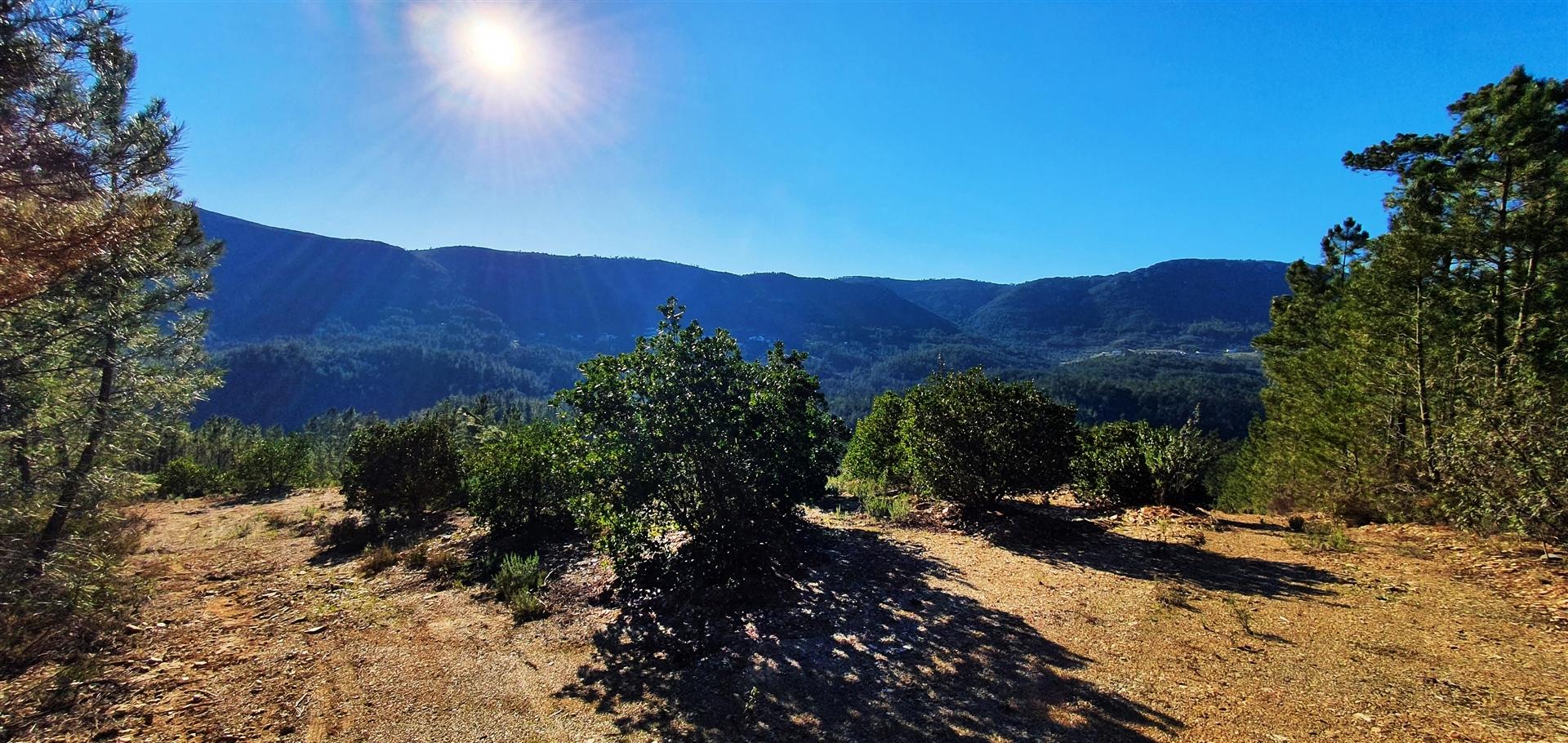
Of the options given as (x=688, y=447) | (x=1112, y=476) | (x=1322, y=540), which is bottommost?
(x=1322, y=540)

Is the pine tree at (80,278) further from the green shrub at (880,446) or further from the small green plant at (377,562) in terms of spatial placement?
the green shrub at (880,446)

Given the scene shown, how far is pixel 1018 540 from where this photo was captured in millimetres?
10453

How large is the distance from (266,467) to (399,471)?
1758cm

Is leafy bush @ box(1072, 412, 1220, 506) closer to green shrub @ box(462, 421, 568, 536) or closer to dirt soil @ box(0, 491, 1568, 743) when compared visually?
dirt soil @ box(0, 491, 1568, 743)

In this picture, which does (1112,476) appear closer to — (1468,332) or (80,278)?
(1468,332)

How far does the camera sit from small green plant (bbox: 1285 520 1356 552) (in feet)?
29.9

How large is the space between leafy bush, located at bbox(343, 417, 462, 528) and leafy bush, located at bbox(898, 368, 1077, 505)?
37.2ft

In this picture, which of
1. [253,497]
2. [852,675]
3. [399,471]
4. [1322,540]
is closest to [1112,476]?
[1322,540]

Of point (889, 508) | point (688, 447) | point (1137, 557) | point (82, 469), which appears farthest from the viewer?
point (889, 508)

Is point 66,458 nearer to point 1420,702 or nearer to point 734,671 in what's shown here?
point 734,671

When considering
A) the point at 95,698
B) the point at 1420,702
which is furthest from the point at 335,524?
the point at 1420,702

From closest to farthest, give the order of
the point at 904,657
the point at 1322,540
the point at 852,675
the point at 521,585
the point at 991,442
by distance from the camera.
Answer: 1. the point at 852,675
2. the point at 904,657
3. the point at 521,585
4. the point at 1322,540
5. the point at 991,442

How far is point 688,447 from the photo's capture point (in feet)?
25.4

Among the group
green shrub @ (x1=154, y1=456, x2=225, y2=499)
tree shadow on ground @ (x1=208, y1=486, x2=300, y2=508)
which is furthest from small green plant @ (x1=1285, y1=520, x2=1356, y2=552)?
green shrub @ (x1=154, y1=456, x2=225, y2=499)
